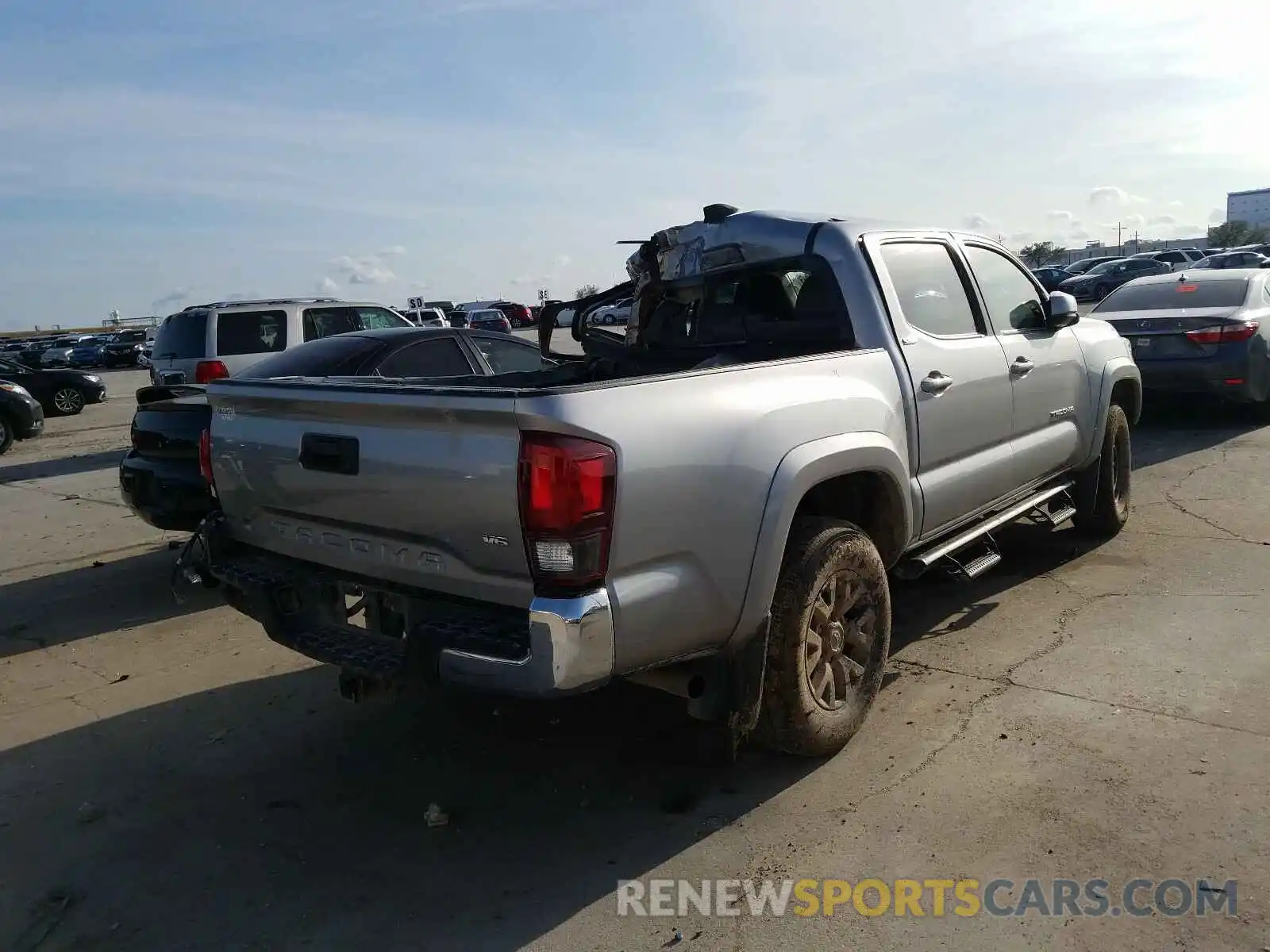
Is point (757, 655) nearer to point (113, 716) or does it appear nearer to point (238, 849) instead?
point (238, 849)

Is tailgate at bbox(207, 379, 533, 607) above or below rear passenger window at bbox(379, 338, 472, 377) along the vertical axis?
below

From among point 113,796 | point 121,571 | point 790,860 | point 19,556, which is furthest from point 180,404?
point 790,860

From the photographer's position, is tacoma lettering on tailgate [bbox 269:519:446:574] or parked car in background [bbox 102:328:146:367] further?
parked car in background [bbox 102:328:146:367]

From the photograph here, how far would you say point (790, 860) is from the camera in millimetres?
3166

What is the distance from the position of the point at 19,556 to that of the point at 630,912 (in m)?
6.78

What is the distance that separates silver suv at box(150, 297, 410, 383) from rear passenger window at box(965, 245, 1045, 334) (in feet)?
26.2

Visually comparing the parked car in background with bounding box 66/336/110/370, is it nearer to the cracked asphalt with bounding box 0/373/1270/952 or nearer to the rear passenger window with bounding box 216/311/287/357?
the rear passenger window with bounding box 216/311/287/357

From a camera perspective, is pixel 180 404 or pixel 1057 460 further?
pixel 180 404

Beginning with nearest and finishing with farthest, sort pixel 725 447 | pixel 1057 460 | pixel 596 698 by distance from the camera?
pixel 725 447 < pixel 596 698 < pixel 1057 460

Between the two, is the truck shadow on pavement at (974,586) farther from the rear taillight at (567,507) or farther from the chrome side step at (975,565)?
the rear taillight at (567,507)

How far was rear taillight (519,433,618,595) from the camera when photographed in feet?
9.09

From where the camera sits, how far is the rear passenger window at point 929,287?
4.51 metres

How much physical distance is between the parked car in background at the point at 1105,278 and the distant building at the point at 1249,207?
73918 millimetres

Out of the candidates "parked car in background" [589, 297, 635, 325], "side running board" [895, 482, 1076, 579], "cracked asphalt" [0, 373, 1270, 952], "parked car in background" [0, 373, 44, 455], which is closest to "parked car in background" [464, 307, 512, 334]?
"parked car in background" [0, 373, 44, 455]
